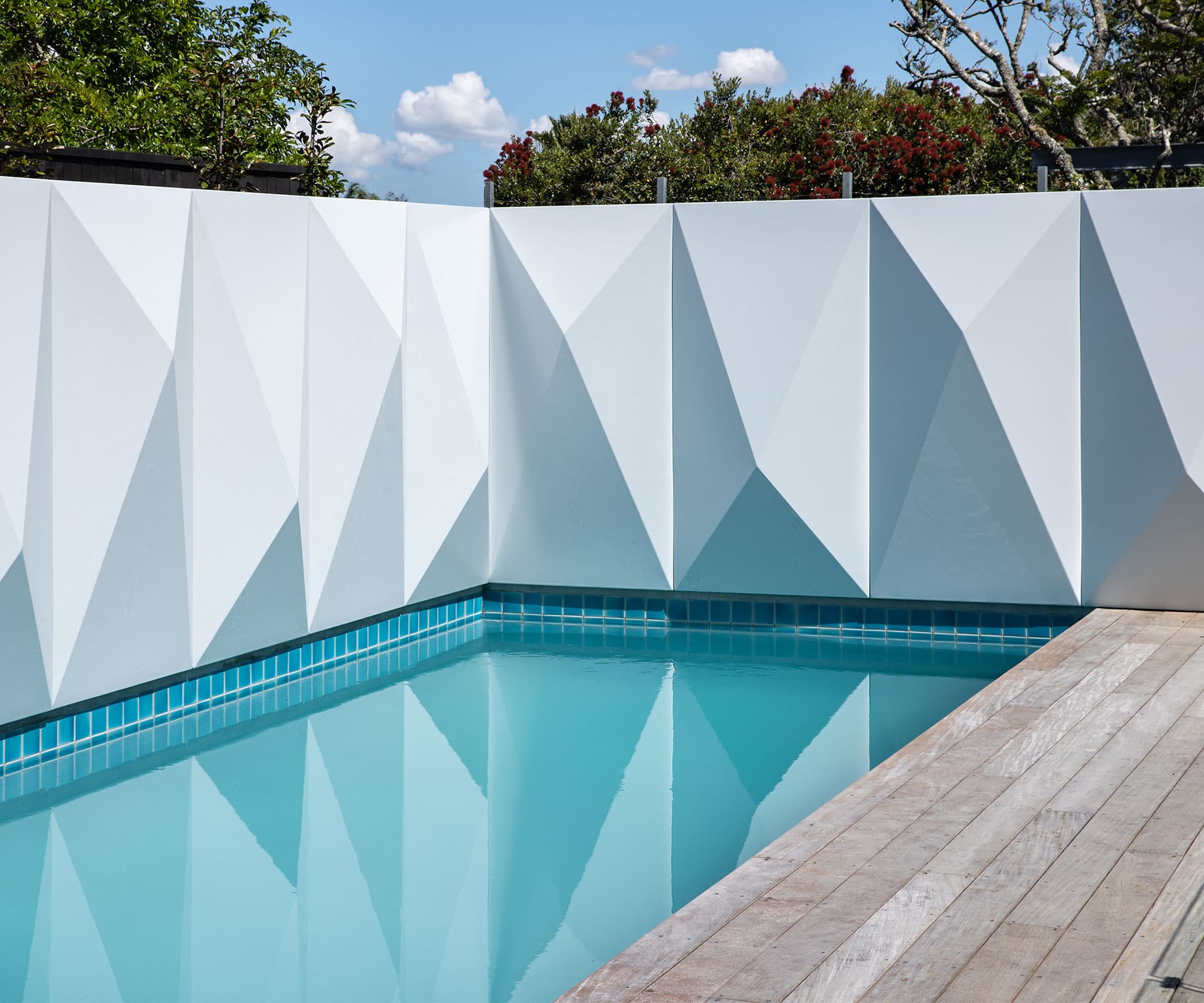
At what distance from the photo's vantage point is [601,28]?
2392cm

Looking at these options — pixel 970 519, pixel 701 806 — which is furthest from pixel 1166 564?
pixel 701 806

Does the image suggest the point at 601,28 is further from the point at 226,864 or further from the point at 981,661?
the point at 226,864

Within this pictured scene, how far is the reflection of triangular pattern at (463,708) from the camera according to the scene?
513 centimetres

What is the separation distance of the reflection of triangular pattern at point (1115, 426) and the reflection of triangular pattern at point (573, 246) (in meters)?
2.36

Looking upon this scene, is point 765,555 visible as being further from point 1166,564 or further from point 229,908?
point 229,908

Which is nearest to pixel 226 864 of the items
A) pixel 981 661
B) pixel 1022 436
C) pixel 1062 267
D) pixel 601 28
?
pixel 981 661

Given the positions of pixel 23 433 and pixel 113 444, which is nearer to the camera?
pixel 23 433

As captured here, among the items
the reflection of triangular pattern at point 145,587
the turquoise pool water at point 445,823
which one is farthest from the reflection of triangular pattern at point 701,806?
the reflection of triangular pattern at point 145,587

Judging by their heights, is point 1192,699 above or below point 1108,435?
below

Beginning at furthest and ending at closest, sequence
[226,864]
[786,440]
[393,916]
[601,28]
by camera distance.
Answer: [601,28] < [786,440] < [226,864] < [393,916]

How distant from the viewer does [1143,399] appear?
645cm

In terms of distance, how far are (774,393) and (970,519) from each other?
1239 millimetres

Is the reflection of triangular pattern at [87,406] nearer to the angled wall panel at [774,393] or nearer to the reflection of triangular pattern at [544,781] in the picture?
the reflection of triangular pattern at [544,781]

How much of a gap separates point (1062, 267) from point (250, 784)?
15.3 feet
